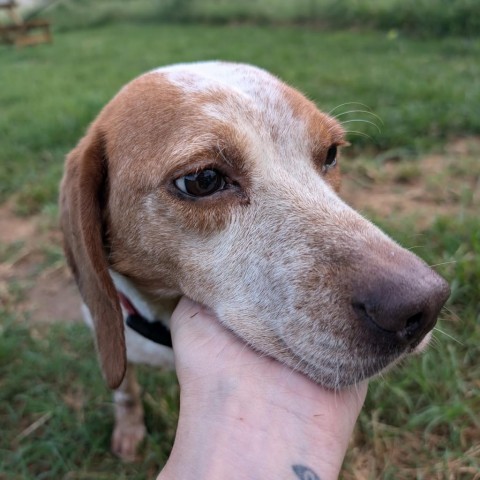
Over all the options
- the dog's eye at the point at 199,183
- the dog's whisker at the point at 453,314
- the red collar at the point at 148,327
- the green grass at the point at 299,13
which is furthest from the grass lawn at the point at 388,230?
the green grass at the point at 299,13

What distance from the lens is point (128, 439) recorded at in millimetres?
3000

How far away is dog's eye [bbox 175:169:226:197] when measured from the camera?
2199 millimetres

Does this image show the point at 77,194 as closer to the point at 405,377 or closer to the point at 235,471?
the point at 235,471

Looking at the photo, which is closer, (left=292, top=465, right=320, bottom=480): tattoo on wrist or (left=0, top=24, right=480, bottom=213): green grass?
(left=292, top=465, right=320, bottom=480): tattoo on wrist

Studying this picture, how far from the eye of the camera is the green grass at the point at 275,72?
6.27 m

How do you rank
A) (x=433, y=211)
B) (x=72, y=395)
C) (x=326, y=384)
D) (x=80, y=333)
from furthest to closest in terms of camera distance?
(x=433, y=211), (x=80, y=333), (x=72, y=395), (x=326, y=384)

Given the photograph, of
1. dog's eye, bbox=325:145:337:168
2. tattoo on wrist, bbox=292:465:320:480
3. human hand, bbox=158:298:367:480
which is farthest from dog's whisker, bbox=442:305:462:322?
tattoo on wrist, bbox=292:465:320:480

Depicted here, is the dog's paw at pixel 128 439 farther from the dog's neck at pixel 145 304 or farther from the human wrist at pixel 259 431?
the human wrist at pixel 259 431

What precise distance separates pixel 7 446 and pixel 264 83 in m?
2.49

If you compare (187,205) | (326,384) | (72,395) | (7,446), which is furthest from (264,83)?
(7,446)

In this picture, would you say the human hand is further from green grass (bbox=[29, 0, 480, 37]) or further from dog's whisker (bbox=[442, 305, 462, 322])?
green grass (bbox=[29, 0, 480, 37])

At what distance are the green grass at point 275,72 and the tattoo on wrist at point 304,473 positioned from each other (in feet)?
15.5

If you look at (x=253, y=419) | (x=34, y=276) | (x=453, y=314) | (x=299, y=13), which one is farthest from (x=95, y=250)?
(x=299, y=13)

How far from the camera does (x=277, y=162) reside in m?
2.32
